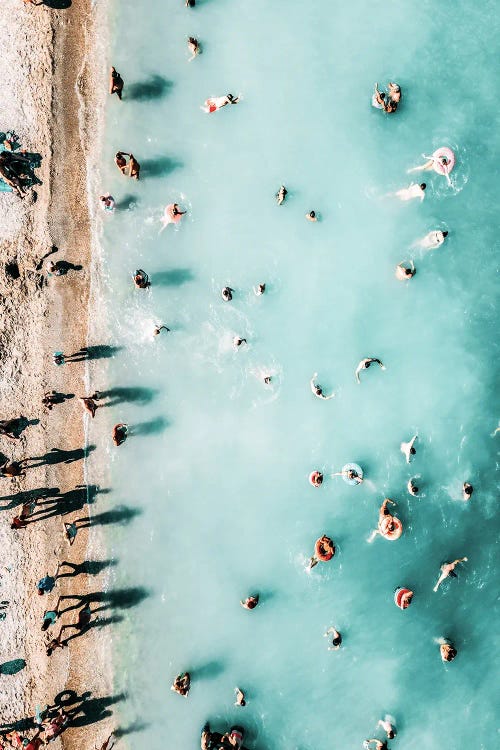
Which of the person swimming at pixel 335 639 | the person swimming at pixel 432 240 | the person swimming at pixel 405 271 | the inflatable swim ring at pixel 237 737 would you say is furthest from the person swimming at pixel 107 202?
the inflatable swim ring at pixel 237 737

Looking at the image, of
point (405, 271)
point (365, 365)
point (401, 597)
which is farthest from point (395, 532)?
point (405, 271)

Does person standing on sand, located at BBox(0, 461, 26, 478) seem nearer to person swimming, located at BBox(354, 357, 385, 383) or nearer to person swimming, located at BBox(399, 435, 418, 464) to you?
person swimming, located at BBox(354, 357, 385, 383)

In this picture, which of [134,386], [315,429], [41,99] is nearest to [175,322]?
[134,386]

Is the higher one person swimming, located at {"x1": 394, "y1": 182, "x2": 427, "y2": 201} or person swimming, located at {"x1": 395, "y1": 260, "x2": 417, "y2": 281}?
person swimming, located at {"x1": 394, "y1": 182, "x2": 427, "y2": 201}

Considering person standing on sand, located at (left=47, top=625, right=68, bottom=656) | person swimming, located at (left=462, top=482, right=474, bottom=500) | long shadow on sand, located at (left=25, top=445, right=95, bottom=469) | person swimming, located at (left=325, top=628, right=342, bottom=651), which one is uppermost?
long shadow on sand, located at (left=25, top=445, right=95, bottom=469)

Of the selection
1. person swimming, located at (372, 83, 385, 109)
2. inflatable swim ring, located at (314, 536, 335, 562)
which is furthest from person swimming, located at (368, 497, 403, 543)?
person swimming, located at (372, 83, 385, 109)

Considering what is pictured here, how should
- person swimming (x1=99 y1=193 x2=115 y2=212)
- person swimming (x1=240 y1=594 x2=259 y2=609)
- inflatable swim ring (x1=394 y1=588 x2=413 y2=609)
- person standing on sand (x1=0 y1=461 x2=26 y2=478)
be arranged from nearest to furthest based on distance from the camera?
person standing on sand (x1=0 y1=461 x2=26 y2=478) → person swimming (x1=240 y1=594 x2=259 y2=609) → person swimming (x1=99 y1=193 x2=115 y2=212) → inflatable swim ring (x1=394 y1=588 x2=413 y2=609)

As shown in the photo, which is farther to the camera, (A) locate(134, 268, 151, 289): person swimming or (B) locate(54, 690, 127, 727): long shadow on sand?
(B) locate(54, 690, 127, 727): long shadow on sand
